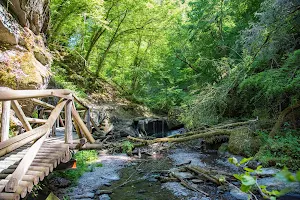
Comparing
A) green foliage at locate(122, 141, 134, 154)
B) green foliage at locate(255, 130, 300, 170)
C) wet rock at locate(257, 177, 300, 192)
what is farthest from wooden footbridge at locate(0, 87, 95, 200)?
green foliage at locate(255, 130, 300, 170)

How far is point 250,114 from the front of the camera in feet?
39.7

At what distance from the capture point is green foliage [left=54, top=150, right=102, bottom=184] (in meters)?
6.96

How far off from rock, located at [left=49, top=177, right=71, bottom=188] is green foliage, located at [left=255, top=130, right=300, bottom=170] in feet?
20.0

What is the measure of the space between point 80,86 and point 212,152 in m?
9.77

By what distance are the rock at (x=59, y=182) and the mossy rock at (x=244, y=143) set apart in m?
6.40

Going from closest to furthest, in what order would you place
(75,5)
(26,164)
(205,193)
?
(26,164) → (205,193) → (75,5)

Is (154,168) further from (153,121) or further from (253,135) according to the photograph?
(153,121)

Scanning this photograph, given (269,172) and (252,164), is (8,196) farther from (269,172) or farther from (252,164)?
(252,164)

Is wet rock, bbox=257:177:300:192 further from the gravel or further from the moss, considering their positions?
the moss

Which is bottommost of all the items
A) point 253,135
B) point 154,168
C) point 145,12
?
point 154,168

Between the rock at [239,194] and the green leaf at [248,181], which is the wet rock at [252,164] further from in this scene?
the green leaf at [248,181]

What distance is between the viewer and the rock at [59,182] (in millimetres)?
6253

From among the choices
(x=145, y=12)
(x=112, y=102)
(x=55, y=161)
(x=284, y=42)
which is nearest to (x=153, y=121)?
A: (x=112, y=102)

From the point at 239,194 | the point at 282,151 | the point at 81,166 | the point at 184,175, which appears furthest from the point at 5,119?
the point at 282,151
